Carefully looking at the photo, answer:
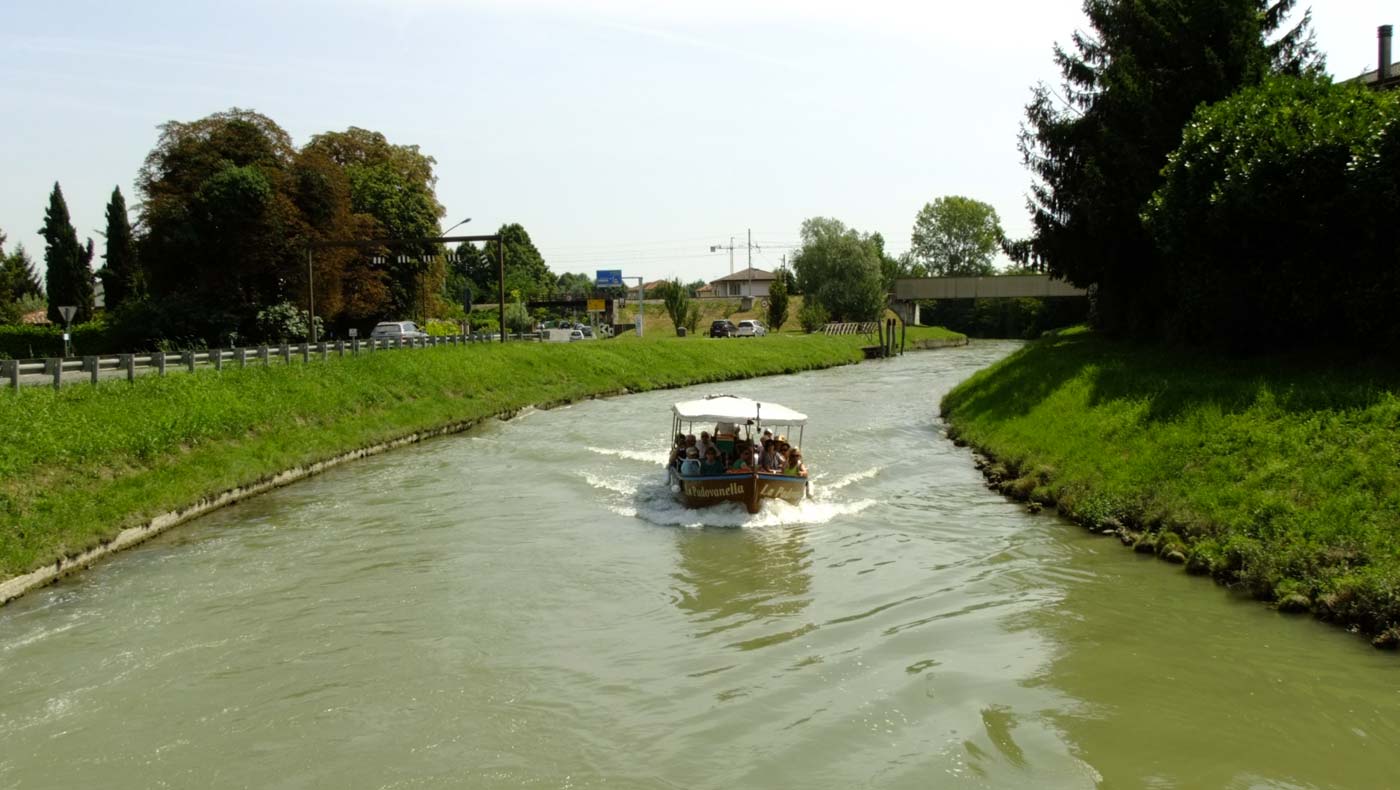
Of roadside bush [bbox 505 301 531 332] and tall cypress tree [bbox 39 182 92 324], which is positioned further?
roadside bush [bbox 505 301 531 332]

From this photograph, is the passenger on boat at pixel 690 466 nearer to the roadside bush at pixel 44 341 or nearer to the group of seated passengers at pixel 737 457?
the group of seated passengers at pixel 737 457

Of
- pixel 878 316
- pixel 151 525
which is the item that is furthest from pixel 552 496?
pixel 878 316

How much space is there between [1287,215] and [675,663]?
1841 centimetres

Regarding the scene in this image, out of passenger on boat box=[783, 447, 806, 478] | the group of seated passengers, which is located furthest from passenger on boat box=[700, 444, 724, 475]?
passenger on boat box=[783, 447, 806, 478]

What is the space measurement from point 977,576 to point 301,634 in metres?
10.1

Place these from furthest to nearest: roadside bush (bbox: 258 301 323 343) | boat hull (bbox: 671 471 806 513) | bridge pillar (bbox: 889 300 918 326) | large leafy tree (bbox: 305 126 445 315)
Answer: bridge pillar (bbox: 889 300 918 326)
large leafy tree (bbox: 305 126 445 315)
roadside bush (bbox: 258 301 323 343)
boat hull (bbox: 671 471 806 513)

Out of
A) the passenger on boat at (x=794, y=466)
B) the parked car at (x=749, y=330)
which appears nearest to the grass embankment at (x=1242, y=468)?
the passenger on boat at (x=794, y=466)

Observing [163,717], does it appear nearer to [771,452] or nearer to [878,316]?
[771,452]

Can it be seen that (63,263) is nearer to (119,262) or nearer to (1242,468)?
(119,262)

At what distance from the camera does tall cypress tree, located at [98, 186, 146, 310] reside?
78938 millimetres

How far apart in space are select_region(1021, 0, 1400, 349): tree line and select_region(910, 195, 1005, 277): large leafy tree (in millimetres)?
104777

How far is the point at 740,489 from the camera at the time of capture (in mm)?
21391

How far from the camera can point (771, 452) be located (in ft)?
75.0

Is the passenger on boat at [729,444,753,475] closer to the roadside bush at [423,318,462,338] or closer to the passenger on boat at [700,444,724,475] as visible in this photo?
the passenger on boat at [700,444,724,475]
